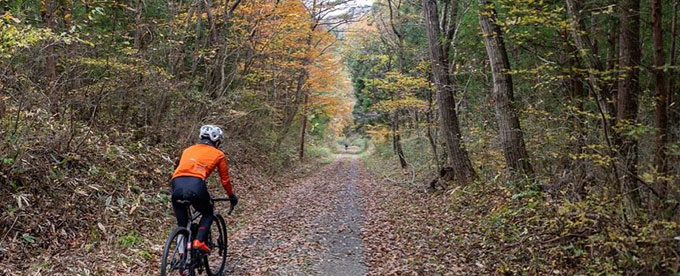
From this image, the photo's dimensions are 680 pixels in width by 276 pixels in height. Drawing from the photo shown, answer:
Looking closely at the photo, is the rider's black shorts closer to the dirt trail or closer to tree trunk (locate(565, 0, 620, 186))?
the dirt trail

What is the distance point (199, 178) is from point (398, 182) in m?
12.6

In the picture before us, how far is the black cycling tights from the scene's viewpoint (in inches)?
199

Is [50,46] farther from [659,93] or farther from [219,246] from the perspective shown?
[659,93]

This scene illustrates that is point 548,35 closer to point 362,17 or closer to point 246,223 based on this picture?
point 246,223

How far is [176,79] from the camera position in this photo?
12.1 m

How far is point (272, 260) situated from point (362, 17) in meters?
17.7

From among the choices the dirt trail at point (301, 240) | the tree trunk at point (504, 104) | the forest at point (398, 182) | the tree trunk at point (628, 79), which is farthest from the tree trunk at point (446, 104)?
the tree trunk at point (628, 79)

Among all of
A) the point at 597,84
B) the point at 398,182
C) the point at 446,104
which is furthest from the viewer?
the point at 398,182

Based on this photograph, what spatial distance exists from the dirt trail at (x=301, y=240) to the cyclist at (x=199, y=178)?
4.13ft

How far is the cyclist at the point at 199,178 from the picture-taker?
5070mm

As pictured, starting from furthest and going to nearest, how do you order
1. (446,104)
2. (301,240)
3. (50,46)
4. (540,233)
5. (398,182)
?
(398,182) < (446,104) < (50,46) < (301,240) < (540,233)

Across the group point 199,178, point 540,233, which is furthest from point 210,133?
point 540,233

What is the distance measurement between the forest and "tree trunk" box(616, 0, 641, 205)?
28 millimetres

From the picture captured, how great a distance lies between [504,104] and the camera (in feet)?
30.0
